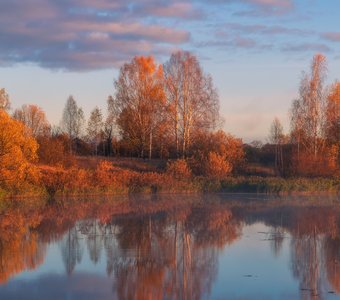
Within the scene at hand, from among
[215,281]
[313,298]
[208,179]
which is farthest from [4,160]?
[313,298]

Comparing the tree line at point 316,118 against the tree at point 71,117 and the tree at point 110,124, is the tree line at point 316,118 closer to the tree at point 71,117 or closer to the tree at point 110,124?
the tree at point 110,124

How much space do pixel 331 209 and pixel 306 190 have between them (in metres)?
8.49

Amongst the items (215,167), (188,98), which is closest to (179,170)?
(215,167)

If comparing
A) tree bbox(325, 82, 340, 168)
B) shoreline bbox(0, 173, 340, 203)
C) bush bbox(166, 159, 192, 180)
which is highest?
tree bbox(325, 82, 340, 168)

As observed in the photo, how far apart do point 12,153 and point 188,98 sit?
1559 centimetres

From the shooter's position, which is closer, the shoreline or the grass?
the grass

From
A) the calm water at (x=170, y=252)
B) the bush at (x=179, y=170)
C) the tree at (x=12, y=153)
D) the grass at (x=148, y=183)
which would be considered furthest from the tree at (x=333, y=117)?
the tree at (x=12, y=153)

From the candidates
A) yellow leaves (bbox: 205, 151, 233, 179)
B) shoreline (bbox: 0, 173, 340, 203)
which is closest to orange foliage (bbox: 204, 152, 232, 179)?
yellow leaves (bbox: 205, 151, 233, 179)

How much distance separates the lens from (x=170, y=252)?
14273 mm

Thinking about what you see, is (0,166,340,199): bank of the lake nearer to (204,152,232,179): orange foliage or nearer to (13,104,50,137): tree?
(204,152,232,179): orange foliage

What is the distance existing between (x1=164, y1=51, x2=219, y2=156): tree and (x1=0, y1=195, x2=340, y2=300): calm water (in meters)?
15.8

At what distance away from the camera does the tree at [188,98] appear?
40.3 meters

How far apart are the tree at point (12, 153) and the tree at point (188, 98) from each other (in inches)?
537

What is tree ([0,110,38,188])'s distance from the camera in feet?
90.0
